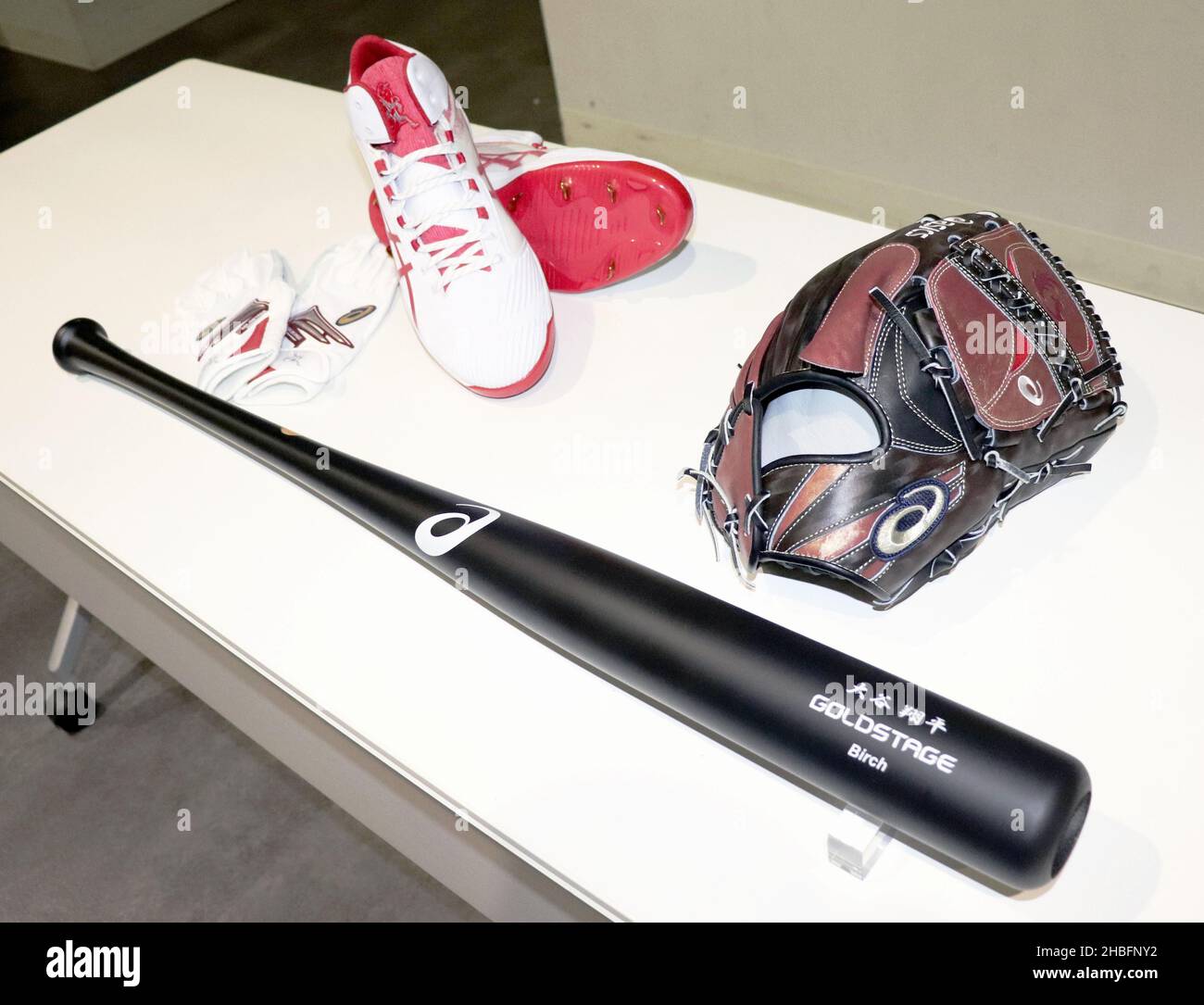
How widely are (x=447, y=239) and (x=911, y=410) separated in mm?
401

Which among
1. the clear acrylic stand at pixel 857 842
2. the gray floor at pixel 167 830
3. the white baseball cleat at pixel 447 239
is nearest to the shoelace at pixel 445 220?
the white baseball cleat at pixel 447 239

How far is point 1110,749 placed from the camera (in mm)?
575

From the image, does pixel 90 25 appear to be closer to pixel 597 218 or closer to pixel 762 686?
pixel 597 218

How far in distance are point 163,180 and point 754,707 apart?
0.98m

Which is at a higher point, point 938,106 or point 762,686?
point 762,686

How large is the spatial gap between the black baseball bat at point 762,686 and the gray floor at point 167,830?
52cm

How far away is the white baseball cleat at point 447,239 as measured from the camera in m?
0.82

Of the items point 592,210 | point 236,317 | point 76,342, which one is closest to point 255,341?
point 236,317

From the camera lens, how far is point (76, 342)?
0.93m

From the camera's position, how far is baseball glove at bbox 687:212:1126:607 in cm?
62

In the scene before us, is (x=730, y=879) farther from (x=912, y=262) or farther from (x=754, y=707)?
(x=912, y=262)
